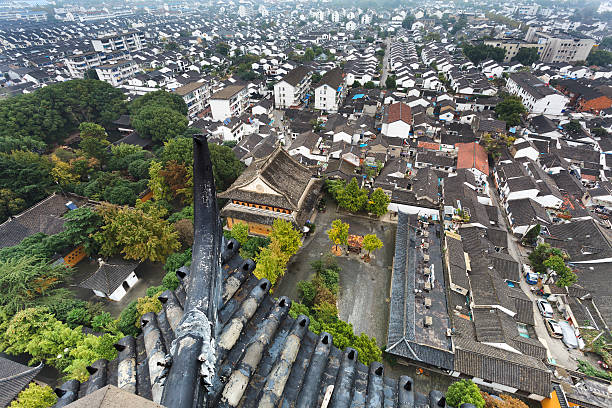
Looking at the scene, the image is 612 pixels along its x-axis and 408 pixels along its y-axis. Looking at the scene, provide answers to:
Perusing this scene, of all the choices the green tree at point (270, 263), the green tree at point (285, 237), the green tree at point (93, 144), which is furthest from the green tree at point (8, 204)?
the green tree at point (285, 237)

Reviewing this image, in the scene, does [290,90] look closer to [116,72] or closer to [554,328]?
[116,72]

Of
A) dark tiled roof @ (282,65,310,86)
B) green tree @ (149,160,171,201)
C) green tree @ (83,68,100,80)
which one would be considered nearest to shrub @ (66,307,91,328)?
green tree @ (149,160,171,201)

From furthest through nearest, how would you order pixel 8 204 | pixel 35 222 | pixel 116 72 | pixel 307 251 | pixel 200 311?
1. pixel 116 72
2. pixel 8 204
3. pixel 307 251
4. pixel 35 222
5. pixel 200 311

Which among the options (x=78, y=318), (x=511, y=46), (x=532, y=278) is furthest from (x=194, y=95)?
(x=511, y=46)

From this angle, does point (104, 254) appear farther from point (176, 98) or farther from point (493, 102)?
point (493, 102)

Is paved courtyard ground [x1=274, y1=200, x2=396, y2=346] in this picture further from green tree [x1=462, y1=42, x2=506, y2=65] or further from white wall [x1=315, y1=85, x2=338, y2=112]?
green tree [x1=462, y1=42, x2=506, y2=65]

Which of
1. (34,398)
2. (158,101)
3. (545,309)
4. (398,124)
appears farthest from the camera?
(158,101)

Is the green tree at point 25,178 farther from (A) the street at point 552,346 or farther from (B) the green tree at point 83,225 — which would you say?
(A) the street at point 552,346
